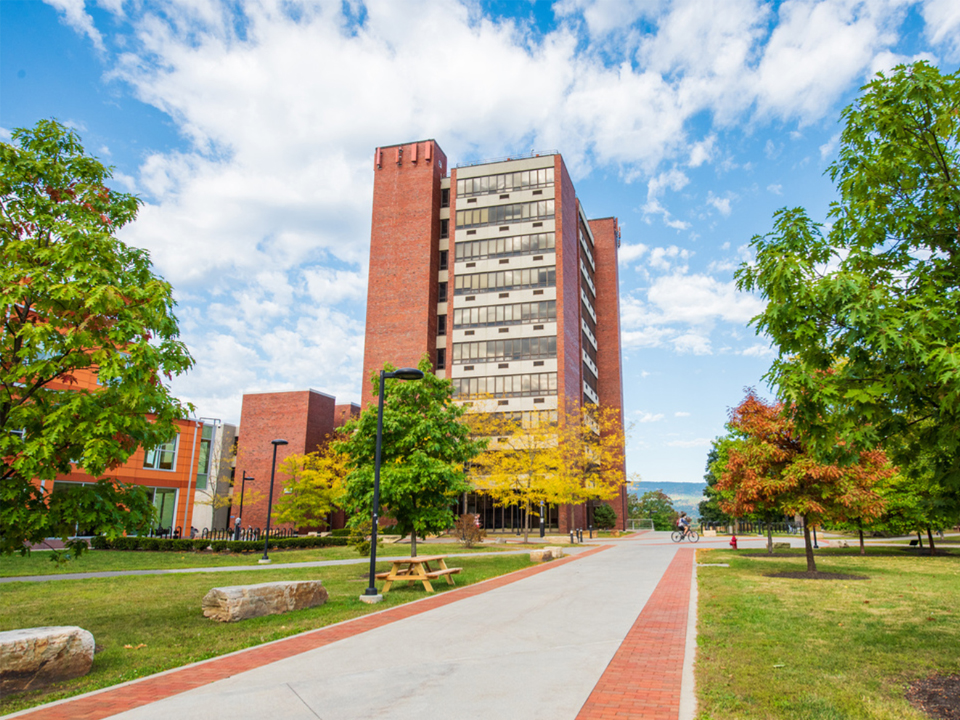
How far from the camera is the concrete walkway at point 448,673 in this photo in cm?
578

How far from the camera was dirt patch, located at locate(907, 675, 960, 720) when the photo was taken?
556cm

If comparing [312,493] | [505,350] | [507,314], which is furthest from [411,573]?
[507,314]

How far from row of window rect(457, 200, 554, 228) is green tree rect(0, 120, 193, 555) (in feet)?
163

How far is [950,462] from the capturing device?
660 cm

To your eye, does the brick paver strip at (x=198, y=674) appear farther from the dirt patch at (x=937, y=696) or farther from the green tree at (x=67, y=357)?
the dirt patch at (x=937, y=696)

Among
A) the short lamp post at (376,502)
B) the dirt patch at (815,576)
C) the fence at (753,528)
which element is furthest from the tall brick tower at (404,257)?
the short lamp post at (376,502)

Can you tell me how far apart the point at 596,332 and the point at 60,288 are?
6657 cm

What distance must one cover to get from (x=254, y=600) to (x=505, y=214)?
50969 mm

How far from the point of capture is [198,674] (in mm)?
7008

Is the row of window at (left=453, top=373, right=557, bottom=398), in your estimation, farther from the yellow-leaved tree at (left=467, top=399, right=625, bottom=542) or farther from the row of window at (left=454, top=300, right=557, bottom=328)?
the yellow-leaved tree at (left=467, top=399, right=625, bottom=542)

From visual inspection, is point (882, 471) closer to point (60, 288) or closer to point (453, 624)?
point (453, 624)

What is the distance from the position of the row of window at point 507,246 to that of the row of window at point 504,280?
6.27 ft

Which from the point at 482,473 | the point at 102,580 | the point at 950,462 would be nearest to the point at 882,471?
the point at 950,462

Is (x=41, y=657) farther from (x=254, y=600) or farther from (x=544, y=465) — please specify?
(x=544, y=465)
